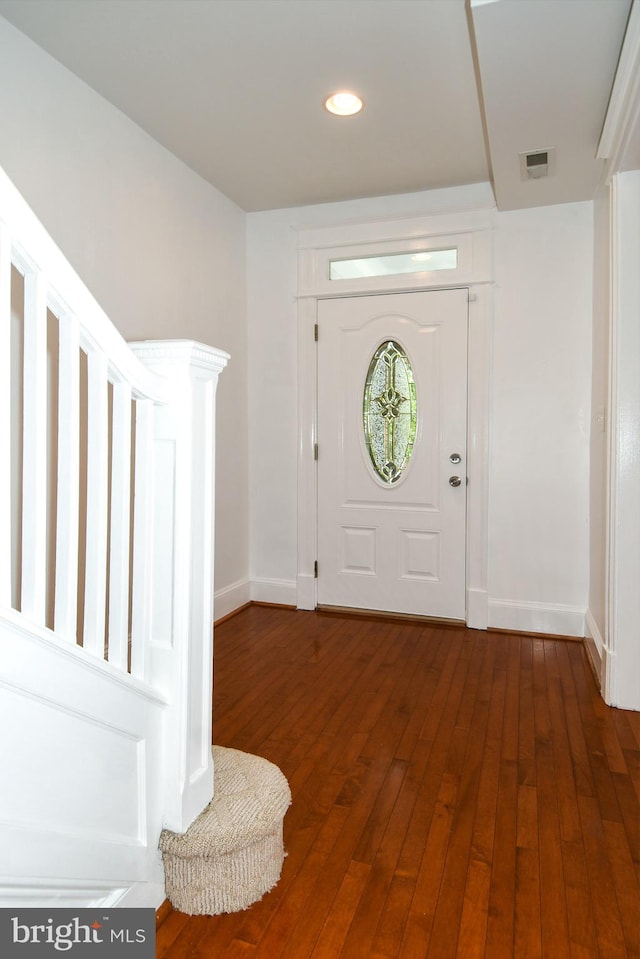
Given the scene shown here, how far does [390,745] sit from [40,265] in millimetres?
2074

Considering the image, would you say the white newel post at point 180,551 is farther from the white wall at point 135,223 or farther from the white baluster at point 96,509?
the white wall at point 135,223

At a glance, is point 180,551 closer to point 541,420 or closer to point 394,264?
point 541,420

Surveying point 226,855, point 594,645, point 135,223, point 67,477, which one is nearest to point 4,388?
point 67,477

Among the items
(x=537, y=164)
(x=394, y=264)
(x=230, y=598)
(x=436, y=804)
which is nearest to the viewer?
(x=436, y=804)

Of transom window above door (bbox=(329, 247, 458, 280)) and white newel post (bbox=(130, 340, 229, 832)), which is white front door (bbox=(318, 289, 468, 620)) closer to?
transom window above door (bbox=(329, 247, 458, 280))

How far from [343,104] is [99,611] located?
102 inches

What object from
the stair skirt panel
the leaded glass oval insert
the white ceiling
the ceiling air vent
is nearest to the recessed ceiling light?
the white ceiling

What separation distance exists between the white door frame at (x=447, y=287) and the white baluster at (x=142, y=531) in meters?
2.66

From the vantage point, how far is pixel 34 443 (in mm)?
1119

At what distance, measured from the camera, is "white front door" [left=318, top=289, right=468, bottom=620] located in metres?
3.82

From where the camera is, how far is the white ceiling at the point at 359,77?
2.13 metres

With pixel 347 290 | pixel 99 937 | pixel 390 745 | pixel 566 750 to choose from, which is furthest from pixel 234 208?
pixel 99 937

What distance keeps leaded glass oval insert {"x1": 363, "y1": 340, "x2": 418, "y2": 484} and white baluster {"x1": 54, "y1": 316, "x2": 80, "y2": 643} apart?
2.90m

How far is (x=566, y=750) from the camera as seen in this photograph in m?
2.34
